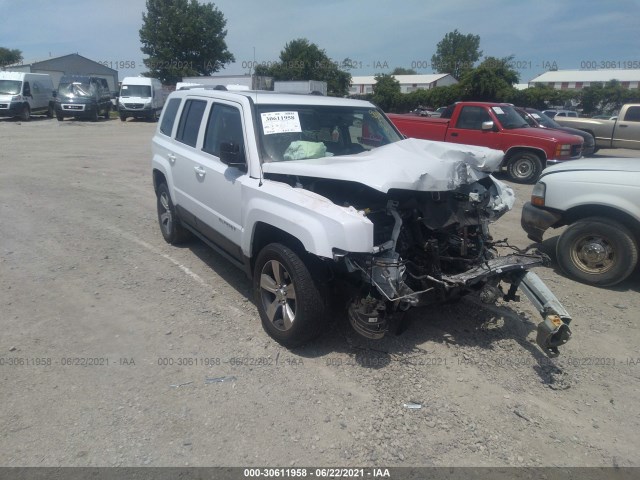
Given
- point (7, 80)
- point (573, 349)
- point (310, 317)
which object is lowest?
point (573, 349)

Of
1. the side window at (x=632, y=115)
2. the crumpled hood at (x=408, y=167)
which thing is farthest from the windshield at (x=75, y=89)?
the crumpled hood at (x=408, y=167)

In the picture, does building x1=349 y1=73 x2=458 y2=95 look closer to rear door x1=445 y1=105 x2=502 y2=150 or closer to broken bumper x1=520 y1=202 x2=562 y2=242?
rear door x1=445 y1=105 x2=502 y2=150

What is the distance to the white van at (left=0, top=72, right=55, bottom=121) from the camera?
2472 cm

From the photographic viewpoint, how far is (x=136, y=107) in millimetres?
27984

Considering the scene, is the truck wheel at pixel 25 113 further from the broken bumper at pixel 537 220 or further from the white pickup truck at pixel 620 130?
the broken bumper at pixel 537 220

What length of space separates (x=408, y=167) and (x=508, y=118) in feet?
31.9

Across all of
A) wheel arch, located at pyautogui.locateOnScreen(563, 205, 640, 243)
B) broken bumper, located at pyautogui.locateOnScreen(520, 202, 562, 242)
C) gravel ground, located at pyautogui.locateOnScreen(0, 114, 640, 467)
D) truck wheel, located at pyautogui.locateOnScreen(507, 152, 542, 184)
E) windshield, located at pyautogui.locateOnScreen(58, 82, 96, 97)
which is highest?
windshield, located at pyautogui.locateOnScreen(58, 82, 96, 97)

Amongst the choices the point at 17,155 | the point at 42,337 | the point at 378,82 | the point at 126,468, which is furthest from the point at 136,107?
the point at 126,468

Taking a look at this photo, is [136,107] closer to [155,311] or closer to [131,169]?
[131,169]

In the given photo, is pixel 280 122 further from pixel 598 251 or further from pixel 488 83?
pixel 488 83

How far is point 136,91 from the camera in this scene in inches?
1113

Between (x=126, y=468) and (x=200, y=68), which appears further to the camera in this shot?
(x=200, y=68)

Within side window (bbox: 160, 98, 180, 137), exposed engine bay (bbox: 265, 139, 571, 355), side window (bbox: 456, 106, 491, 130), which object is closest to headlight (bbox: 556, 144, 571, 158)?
side window (bbox: 456, 106, 491, 130)

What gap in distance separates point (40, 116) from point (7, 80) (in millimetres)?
4978
